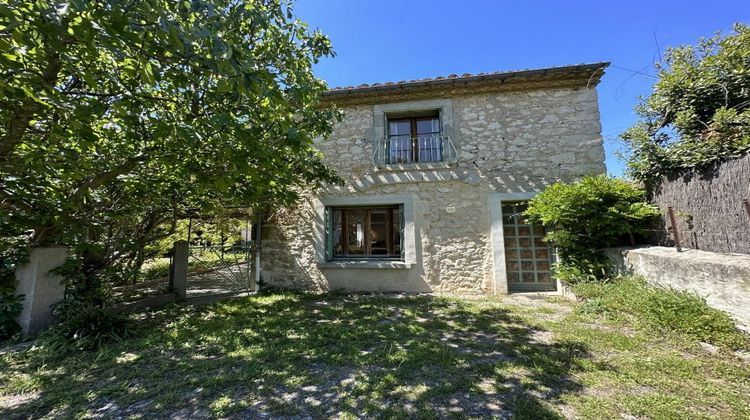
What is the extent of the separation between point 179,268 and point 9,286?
2.24m

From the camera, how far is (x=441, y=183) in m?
6.66

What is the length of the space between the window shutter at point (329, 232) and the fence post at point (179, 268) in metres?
2.94

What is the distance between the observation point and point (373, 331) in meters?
4.08

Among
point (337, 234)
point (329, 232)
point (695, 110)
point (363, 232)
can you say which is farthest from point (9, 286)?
point (695, 110)

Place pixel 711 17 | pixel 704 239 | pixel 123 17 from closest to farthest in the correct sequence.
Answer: pixel 123 17 < pixel 704 239 < pixel 711 17

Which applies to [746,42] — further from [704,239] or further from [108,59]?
[108,59]

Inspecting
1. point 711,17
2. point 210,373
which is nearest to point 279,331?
point 210,373

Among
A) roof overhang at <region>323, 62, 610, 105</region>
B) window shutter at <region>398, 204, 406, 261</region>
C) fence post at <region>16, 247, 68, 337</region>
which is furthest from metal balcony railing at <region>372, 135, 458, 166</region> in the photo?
fence post at <region>16, 247, 68, 337</region>

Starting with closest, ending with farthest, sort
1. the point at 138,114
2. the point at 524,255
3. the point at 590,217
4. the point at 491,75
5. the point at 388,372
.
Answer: the point at 388,372, the point at 138,114, the point at 590,217, the point at 491,75, the point at 524,255

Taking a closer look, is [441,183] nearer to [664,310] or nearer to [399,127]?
[399,127]

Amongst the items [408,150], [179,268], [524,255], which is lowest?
[179,268]

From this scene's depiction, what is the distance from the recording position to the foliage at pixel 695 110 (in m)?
4.02

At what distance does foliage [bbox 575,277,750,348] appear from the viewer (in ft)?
10.3

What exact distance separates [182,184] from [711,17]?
928 centimetres
